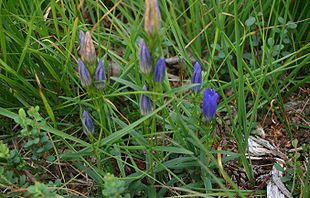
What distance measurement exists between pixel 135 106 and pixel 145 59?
0.60m

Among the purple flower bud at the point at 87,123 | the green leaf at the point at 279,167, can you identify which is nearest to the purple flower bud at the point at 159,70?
the purple flower bud at the point at 87,123

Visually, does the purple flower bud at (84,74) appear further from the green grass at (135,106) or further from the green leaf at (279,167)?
the green leaf at (279,167)

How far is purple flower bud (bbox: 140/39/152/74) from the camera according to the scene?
4.05 ft

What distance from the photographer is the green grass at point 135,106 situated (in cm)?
150

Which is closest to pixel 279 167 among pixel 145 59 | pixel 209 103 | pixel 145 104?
pixel 209 103

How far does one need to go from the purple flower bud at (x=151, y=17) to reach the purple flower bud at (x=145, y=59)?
65mm

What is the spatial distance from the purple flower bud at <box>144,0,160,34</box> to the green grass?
0.18 meters

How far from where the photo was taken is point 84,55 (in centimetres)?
131

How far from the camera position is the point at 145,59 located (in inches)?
49.1

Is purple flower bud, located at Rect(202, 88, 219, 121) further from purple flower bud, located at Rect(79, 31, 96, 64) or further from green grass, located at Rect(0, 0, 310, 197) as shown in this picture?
purple flower bud, located at Rect(79, 31, 96, 64)

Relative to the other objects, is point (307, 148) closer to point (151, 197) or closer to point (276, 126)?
point (276, 126)

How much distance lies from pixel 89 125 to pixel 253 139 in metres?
0.61

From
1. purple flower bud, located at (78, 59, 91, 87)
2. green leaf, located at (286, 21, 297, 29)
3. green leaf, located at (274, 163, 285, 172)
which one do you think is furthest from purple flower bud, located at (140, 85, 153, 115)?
green leaf, located at (286, 21, 297, 29)

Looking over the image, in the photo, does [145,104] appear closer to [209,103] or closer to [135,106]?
[209,103]
